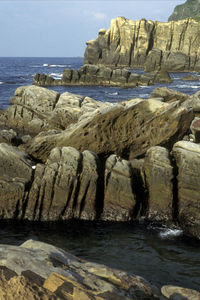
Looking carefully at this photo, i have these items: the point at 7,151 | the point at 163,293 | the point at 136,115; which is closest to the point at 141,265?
the point at 163,293

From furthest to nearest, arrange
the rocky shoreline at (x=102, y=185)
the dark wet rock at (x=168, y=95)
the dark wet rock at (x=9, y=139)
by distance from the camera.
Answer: the dark wet rock at (x=168, y=95) < the dark wet rock at (x=9, y=139) < the rocky shoreline at (x=102, y=185)

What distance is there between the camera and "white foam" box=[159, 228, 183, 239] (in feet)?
41.8

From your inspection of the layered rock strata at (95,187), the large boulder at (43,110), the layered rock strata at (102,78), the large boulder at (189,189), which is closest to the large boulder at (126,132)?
the layered rock strata at (95,187)

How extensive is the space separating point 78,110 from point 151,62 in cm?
8066

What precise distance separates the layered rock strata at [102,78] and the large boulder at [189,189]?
195 ft

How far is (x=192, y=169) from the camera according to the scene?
45.3 feet

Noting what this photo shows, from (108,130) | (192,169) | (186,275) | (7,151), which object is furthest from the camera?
(108,130)

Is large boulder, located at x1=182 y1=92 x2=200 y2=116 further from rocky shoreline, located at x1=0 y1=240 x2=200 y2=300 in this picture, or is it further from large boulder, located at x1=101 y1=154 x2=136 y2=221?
rocky shoreline, located at x1=0 y1=240 x2=200 y2=300

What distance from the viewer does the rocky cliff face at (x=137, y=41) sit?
411ft

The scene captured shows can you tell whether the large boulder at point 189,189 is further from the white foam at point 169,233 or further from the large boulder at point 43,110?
the large boulder at point 43,110

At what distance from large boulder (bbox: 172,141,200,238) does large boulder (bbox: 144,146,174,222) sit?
409mm

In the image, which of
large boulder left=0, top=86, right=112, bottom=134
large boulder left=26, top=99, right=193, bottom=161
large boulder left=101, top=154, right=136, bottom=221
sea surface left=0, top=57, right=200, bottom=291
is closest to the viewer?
sea surface left=0, top=57, right=200, bottom=291

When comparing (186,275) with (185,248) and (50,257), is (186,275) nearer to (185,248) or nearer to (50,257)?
(185,248)

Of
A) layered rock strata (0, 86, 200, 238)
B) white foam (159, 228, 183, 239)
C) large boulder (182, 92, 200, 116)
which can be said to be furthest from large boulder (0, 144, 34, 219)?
large boulder (182, 92, 200, 116)
